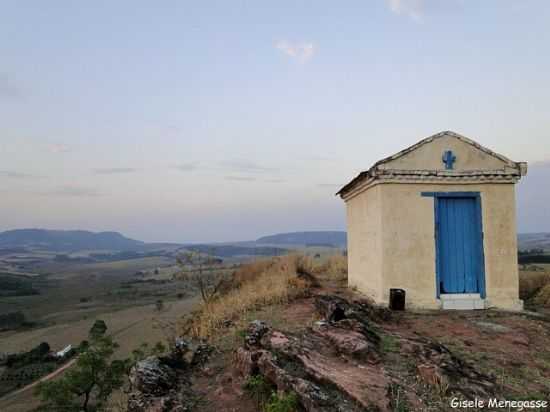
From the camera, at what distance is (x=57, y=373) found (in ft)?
77.2

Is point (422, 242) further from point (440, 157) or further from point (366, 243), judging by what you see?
point (440, 157)

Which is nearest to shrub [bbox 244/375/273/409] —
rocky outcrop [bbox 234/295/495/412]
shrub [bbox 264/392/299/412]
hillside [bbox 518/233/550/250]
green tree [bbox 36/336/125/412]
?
rocky outcrop [bbox 234/295/495/412]

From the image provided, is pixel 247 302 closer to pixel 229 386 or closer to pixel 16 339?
pixel 229 386

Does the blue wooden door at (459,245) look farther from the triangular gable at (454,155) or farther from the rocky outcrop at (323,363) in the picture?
the rocky outcrop at (323,363)

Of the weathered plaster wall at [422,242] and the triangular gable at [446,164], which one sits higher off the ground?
the triangular gable at [446,164]

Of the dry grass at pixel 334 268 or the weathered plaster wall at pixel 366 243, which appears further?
the dry grass at pixel 334 268

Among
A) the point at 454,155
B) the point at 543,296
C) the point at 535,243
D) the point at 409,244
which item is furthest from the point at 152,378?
the point at 535,243

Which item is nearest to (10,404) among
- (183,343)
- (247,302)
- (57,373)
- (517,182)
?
(57,373)

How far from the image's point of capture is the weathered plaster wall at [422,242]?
9.02 metres

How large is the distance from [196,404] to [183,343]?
1652 millimetres

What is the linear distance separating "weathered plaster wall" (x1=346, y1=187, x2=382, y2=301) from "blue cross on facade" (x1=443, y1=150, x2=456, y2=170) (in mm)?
1638

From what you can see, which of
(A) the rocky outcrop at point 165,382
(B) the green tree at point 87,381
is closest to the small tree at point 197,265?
(B) the green tree at point 87,381

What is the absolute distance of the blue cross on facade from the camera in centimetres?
936

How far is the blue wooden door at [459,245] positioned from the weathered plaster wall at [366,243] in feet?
4.27
